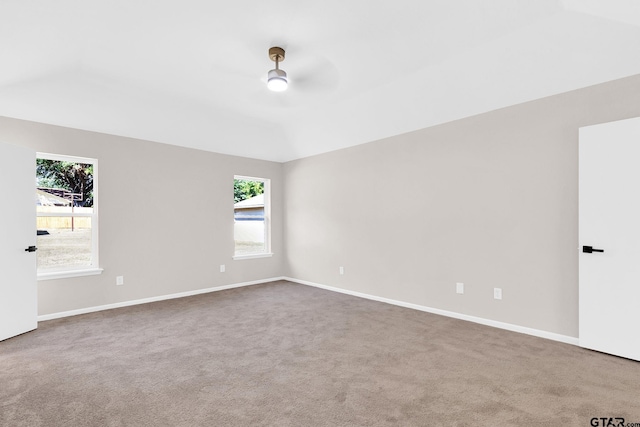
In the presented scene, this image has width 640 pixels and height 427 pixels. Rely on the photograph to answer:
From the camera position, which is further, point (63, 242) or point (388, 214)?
point (388, 214)

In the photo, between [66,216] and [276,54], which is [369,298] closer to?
[276,54]

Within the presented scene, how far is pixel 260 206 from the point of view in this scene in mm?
6535

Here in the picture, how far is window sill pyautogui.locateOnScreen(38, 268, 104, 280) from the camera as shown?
154 inches

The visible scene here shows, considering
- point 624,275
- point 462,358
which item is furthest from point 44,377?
point 624,275

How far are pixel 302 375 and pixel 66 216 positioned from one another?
153 inches

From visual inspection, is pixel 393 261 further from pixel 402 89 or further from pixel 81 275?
pixel 81 275

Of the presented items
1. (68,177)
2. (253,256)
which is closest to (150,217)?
(68,177)

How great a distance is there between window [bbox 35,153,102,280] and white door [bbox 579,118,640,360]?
5774 millimetres

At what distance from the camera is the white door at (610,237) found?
2.71 meters

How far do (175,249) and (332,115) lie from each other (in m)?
3.31

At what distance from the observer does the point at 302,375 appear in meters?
2.47

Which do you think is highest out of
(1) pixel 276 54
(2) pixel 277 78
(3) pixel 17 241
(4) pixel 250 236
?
(1) pixel 276 54

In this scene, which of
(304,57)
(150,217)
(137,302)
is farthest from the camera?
(150,217)

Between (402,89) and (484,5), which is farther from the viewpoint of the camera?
(402,89)
